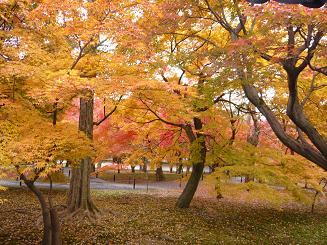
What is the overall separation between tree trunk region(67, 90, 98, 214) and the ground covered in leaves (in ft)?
3.54

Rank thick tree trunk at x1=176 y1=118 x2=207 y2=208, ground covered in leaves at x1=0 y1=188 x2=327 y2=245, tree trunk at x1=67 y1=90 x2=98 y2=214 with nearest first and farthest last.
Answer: ground covered in leaves at x1=0 y1=188 x2=327 y2=245 < tree trunk at x1=67 y1=90 x2=98 y2=214 < thick tree trunk at x1=176 y1=118 x2=207 y2=208

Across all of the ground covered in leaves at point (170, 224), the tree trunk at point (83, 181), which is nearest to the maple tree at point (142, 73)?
the tree trunk at point (83, 181)

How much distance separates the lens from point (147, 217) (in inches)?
593

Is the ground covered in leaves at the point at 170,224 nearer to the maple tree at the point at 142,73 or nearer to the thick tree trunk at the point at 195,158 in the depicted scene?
the thick tree trunk at the point at 195,158

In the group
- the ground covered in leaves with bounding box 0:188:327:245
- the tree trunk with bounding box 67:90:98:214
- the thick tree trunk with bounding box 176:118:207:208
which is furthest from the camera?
the thick tree trunk with bounding box 176:118:207:208

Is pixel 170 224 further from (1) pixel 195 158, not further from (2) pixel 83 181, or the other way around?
(2) pixel 83 181

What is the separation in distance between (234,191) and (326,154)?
689 centimetres

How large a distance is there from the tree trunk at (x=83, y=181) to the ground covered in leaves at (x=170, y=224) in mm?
1078

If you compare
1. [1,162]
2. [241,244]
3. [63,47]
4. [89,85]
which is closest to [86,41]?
[63,47]

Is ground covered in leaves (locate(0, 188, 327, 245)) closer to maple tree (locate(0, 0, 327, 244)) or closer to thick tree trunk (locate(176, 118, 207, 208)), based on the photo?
thick tree trunk (locate(176, 118, 207, 208))

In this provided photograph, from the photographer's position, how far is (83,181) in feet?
47.8

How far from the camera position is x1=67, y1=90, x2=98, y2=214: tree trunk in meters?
14.3

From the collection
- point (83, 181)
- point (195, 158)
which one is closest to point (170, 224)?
point (195, 158)

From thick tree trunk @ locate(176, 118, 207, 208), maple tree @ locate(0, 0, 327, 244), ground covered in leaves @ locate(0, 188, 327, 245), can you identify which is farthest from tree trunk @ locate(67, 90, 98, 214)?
thick tree trunk @ locate(176, 118, 207, 208)
